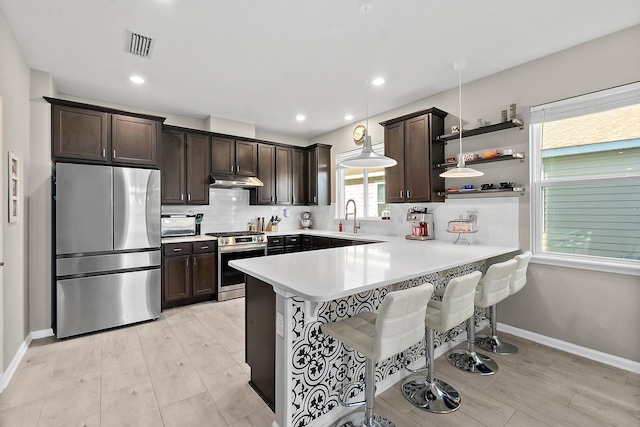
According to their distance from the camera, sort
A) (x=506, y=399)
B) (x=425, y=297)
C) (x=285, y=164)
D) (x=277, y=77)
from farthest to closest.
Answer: (x=285, y=164) → (x=277, y=77) → (x=506, y=399) → (x=425, y=297)

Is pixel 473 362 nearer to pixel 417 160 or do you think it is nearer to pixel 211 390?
pixel 211 390

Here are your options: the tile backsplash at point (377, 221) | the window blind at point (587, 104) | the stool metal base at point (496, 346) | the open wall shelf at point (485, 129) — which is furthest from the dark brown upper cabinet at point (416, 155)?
the stool metal base at point (496, 346)

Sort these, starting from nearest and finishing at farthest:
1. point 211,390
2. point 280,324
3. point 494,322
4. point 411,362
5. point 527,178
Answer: point 280,324
point 211,390
point 411,362
point 494,322
point 527,178

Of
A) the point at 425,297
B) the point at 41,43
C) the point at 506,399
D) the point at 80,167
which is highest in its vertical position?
the point at 41,43

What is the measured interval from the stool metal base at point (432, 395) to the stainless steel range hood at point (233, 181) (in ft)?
11.7

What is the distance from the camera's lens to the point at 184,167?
4426 mm

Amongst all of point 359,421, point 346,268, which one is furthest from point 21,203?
point 359,421

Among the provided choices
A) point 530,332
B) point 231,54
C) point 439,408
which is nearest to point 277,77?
point 231,54

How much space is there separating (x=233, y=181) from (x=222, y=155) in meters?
0.46

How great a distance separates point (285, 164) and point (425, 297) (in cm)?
428

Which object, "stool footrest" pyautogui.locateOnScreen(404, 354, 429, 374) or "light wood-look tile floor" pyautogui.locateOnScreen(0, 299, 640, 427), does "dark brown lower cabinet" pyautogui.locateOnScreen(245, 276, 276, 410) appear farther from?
"stool footrest" pyautogui.locateOnScreen(404, 354, 429, 374)

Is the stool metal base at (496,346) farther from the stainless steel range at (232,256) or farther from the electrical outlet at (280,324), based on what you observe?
the stainless steel range at (232,256)

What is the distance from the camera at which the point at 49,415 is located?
196 centimetres

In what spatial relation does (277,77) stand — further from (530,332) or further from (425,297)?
(530,332)
